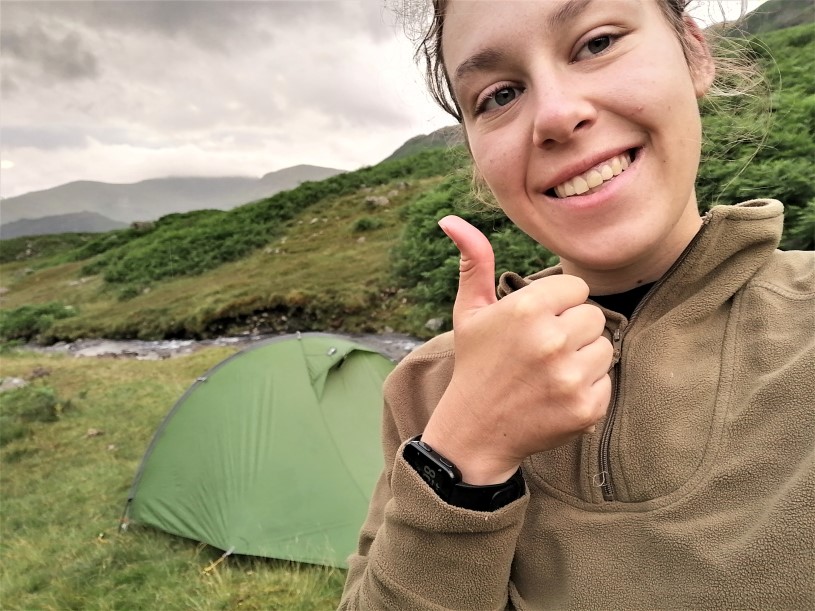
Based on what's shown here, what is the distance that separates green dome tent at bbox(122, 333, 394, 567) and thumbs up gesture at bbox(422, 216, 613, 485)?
4117mm

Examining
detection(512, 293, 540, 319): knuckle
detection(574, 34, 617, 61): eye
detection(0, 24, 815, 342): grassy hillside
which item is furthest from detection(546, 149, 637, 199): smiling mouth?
detection(0, 24, 815, 342): grassy hillside

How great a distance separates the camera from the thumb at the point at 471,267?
3.70ft

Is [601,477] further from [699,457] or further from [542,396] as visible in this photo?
[542,396]

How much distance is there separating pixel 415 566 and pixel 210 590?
4.34 m

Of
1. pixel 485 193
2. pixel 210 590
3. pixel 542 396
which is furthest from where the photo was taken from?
pixel 210 590

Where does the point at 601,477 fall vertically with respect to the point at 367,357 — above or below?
above

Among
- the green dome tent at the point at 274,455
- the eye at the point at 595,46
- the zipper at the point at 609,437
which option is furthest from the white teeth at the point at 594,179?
the green dome tent at the point at 274,455

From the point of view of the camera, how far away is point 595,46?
1255mm

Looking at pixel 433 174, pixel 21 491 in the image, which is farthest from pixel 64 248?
pixel 21 491

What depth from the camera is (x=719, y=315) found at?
127 centimetres

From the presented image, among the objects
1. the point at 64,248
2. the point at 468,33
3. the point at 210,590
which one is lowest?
the point at 210,590

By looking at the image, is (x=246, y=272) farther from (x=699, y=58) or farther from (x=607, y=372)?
(x=607, y=372)

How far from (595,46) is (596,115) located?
0.18m

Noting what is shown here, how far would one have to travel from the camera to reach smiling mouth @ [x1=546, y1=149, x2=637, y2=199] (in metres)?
1.24
